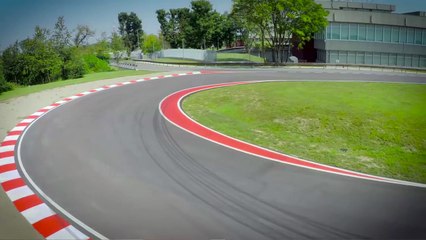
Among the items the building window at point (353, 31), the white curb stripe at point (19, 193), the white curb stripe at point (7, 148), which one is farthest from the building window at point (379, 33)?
the white curb stripe at point (19, 193)

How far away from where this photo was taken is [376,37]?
47.2 m

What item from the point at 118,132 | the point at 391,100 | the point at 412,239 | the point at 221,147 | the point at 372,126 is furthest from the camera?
the point at 391,100

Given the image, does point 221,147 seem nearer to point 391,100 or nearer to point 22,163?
point 22,163

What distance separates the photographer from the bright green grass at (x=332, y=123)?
10398 mm

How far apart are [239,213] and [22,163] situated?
678 centimetres

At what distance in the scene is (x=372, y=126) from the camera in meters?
13.2

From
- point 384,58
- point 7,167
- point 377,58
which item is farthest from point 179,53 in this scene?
point 384,58

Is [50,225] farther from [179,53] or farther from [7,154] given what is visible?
[179,53]

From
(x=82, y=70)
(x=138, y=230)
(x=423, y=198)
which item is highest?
(x=82, y=70)

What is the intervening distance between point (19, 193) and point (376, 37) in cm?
5075

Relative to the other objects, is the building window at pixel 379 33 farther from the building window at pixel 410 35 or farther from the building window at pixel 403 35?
the building window at pixel 410 35

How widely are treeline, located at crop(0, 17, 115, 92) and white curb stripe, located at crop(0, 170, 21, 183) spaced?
6.22 m

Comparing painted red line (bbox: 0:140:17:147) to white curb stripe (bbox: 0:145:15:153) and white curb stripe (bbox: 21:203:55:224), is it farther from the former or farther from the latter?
white curb stripe (bbox: 21:203:55:224)

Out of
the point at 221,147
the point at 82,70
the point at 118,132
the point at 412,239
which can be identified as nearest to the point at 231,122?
the point at 221,147
